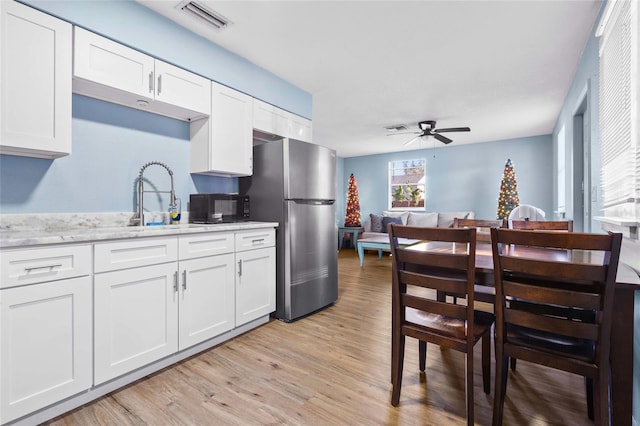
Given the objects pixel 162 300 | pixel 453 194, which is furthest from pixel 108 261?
pixel 453 194

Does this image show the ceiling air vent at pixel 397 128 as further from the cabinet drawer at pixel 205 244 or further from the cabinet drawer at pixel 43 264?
the cabinet drawer at pixel 43 264

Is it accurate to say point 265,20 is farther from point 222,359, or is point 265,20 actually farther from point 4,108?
point 222,359

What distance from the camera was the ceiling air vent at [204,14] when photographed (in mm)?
2232

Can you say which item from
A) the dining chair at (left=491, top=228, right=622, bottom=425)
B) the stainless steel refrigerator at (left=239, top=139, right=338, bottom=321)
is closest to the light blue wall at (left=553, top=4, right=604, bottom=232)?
the dining chair at (left=491, top=228, right=622, bottom=425)

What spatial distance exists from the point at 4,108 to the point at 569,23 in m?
3.93

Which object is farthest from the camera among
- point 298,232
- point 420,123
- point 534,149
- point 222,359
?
point 534,149

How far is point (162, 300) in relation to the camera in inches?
77.6

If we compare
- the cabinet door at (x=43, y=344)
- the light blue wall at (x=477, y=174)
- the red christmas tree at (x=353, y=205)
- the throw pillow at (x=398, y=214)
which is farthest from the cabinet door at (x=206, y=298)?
the light blue wall at (x=477, y=174)

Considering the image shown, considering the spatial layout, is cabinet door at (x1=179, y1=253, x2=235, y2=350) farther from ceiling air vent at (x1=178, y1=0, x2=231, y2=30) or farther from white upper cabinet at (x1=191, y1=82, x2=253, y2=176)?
ceiling air vent at (x1=178, y1=0, x2=231, y2=30)

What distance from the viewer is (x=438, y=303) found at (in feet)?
5.01

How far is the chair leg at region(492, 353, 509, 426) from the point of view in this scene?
1.39 m

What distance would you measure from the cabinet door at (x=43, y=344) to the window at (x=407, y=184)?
23.8ft

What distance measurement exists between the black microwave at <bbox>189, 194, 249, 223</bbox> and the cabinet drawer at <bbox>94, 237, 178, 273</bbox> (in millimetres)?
600

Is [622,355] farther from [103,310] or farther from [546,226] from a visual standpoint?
[103,310]
